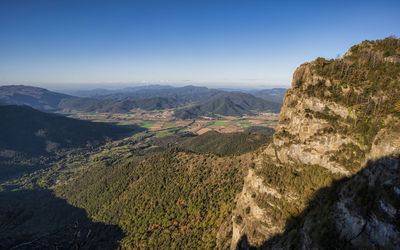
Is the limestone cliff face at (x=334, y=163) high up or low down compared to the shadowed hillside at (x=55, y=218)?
up

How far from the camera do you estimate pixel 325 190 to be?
39469mm

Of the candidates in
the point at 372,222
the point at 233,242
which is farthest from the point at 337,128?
the point at 233,242

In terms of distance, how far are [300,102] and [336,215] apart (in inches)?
1206

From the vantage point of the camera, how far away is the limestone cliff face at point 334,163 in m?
26.5

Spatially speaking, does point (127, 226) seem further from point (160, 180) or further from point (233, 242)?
point (233, 242)

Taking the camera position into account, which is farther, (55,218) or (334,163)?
(55,218)

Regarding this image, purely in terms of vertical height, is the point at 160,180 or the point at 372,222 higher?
the point at 372,222

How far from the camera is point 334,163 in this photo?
40344 mm

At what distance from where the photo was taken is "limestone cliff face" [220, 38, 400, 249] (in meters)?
26.5

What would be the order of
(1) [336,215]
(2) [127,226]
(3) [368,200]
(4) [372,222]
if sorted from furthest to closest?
(2) [127,226]
(1) [336,215]
(3) [368,200]
(4) [372,222]

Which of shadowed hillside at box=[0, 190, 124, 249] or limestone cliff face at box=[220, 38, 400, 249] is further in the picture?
shadowed hillside at box=[0, 190, 124, 249]

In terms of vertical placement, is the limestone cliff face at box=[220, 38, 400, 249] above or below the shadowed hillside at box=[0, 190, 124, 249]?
above

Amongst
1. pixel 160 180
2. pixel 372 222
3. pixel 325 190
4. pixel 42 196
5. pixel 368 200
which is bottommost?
pixel 42 196

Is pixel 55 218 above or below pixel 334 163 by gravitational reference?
→ below
